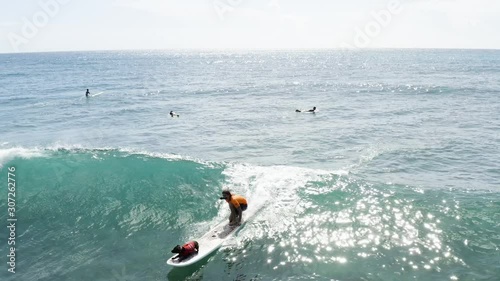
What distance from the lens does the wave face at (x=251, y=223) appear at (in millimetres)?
13453

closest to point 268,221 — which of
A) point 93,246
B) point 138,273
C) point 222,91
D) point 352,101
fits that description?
point 138,273

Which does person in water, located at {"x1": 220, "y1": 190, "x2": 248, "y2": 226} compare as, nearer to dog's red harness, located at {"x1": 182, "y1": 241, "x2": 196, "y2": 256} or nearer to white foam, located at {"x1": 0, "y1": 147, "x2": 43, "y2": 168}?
dog's red harness, located at {"x1": 182, "y1": 241, "x2": 196, "y2": 256}

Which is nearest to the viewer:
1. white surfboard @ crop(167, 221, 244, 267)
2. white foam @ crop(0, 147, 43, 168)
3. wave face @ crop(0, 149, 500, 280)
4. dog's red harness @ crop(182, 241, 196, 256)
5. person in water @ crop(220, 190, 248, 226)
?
white surfboard @ crop(167, 221, 244, 267)

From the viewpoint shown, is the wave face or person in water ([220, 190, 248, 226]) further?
person in water ([220, 190, 248, 226])

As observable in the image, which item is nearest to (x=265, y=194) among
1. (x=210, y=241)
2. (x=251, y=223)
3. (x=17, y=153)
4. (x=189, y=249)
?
(x=251, y=223)

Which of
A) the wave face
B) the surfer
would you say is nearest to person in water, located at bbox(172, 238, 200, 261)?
the surfer

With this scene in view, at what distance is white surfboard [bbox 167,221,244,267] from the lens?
12927 mm

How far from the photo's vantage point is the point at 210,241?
14523 mm

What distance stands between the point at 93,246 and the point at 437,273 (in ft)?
43.0

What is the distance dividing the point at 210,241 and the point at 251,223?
2424 mm

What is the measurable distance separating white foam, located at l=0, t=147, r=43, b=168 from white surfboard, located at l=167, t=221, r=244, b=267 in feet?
53.1

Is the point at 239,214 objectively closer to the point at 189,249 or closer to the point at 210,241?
the point at 210,241

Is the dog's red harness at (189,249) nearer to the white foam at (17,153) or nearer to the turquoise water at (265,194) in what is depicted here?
the turquoise water at (265,194)

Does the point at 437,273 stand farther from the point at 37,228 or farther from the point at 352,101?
the point at 352,101
